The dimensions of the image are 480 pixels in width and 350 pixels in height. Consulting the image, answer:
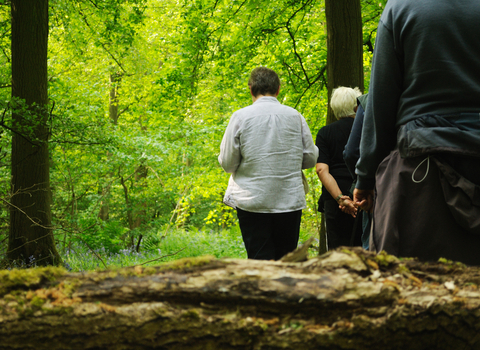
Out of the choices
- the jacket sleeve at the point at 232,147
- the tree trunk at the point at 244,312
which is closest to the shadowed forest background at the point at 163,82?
the jacket sleeve at the point at 232,147

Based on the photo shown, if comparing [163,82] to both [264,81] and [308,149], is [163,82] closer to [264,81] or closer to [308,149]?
[264,81]

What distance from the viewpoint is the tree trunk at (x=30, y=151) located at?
5645 millimetres

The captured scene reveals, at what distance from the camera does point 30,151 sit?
5.73 metres

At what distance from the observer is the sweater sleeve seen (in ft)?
5.96

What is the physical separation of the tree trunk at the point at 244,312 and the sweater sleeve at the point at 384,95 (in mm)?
877

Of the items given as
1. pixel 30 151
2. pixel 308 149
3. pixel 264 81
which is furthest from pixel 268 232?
pixel 30 151

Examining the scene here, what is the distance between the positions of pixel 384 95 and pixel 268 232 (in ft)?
6.01

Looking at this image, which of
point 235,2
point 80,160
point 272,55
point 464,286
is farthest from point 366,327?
point 80,160

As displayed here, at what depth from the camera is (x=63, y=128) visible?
561cm

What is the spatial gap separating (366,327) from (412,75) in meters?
1.17

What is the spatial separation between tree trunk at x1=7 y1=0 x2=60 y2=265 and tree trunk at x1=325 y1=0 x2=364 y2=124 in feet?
13.0

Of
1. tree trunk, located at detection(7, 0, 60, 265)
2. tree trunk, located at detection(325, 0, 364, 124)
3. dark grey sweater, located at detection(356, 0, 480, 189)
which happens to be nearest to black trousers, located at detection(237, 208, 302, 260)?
dark grey sweater, located at detection(356, 0, 480, 189)

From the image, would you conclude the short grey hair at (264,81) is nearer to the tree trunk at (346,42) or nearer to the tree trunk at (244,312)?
the tree trunk at (346,42)

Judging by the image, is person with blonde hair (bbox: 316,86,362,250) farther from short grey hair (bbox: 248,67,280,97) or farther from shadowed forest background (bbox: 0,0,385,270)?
shadowed forest background (bbox: 0,0,385,270)
